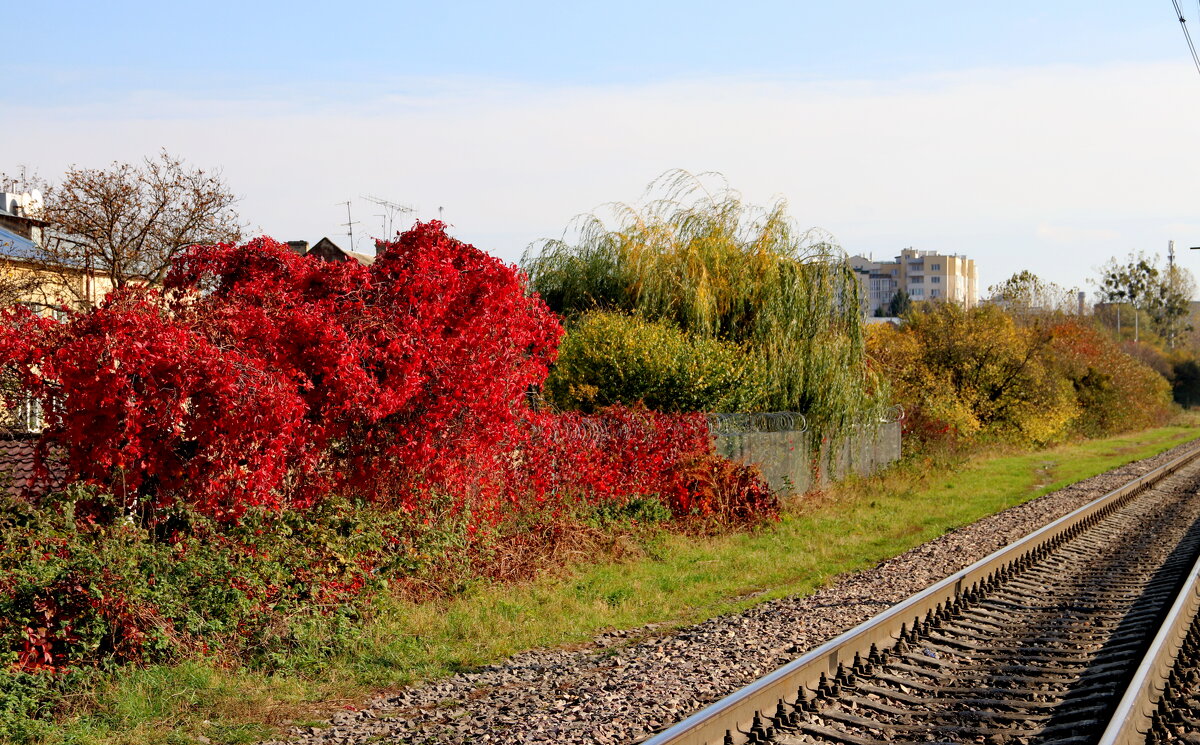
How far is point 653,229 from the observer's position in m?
23.3

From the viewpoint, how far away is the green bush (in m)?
18.4

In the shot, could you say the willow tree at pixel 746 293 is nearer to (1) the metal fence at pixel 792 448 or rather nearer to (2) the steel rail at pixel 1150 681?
(1) the metal fence at pixel 792 448

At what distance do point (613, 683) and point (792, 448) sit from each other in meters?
12.5

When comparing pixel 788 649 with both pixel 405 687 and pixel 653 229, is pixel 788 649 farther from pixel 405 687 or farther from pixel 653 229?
pixel 653 229

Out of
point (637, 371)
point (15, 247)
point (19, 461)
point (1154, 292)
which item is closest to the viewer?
point (19, 461)

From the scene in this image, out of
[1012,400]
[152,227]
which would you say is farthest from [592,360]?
[1012,400]

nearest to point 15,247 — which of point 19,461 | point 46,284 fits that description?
point 46,284

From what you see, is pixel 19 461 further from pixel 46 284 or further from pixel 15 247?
pixel 15 247

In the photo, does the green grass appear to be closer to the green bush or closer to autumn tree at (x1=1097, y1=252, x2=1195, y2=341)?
the green bush

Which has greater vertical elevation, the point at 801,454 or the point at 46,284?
the point at 46,284

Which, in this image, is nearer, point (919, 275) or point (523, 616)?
point (523, 616)

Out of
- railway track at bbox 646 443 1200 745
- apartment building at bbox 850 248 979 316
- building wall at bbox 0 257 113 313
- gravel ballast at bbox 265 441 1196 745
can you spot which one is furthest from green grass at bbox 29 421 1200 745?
apartment building at bbox 850 248 979 316

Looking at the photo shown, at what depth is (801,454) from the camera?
20.6 meters

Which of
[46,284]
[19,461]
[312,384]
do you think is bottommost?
[19,461]
